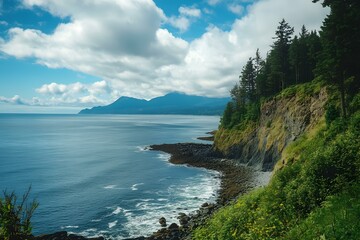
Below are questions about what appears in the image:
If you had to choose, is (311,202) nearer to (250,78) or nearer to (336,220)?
(336,220)

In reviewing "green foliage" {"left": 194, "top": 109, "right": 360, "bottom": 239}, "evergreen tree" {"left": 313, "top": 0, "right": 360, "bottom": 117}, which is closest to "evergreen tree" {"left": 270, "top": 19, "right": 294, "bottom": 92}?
"evergreen tree" {"left": 313, "top": 0, "right": 360, "bottom": 117}

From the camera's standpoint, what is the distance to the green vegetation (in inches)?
492

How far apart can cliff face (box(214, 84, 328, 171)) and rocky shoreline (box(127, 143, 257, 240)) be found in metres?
3.61

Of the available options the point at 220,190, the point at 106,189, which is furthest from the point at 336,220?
the point at 106,189

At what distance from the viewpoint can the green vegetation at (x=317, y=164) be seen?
12500 mm

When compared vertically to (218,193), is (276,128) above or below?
above

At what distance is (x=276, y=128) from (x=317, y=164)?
47857mm

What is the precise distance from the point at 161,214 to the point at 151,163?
127 ft

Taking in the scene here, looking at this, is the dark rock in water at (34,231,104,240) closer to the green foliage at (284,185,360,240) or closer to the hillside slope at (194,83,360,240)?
the hillside slope at (194,83,360,240)

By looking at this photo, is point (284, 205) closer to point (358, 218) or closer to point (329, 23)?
point (358, 218)

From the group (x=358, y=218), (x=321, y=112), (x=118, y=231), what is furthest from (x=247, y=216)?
(x=321, y=112)

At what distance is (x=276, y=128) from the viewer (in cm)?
6100

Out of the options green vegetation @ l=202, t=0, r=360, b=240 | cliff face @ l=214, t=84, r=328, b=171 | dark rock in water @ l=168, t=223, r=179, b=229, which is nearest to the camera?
green vegetation @ l=202, t=0, r=360, b=240

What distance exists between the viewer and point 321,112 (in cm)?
4406
